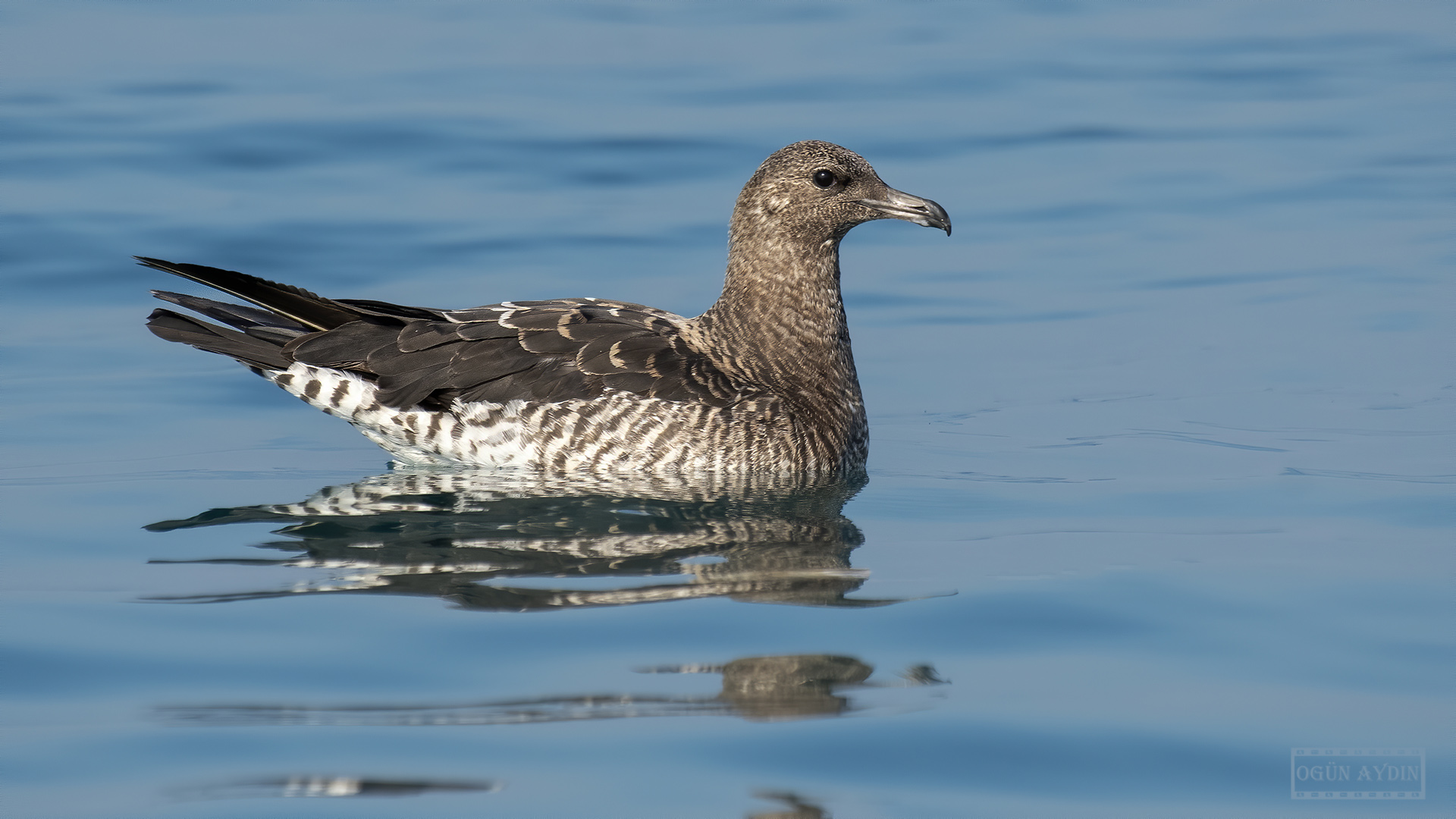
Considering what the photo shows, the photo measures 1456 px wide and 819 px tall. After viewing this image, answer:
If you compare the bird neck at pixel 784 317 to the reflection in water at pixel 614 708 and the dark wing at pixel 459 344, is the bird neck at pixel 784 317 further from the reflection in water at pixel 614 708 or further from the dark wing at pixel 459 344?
the reflection in water at pixel 614 708

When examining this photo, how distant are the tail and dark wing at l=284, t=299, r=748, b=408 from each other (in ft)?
0.36

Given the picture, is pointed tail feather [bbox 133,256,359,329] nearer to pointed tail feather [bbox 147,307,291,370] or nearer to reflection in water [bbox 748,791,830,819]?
pointed tail feather [bbox 147,307,291,370]

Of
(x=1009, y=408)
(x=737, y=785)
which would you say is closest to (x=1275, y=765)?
(x=737, y=785)

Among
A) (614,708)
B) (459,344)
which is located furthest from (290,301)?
(614,708)

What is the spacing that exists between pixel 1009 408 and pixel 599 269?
3.87 m

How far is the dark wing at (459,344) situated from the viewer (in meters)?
8.40

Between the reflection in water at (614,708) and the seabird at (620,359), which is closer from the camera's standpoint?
the reflection in water at (614,708)

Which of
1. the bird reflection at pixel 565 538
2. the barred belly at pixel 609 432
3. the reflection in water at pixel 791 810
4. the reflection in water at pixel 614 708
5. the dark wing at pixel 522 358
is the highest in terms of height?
the dark wing at pixel 522 358

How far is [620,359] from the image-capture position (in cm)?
842

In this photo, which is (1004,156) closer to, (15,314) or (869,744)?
(15,314)

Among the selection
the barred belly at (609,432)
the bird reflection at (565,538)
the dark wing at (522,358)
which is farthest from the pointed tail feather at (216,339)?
the bird reflection at (565,538)

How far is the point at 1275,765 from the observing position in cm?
519

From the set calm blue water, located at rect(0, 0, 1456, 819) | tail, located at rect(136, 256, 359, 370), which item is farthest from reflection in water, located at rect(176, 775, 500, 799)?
tail, located at rect(136, 256, 359, 370)

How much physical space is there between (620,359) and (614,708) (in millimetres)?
3239
